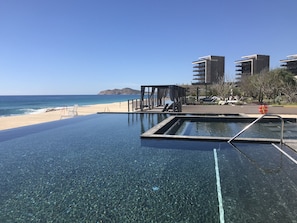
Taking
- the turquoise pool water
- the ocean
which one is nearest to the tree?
the turquoise pool water

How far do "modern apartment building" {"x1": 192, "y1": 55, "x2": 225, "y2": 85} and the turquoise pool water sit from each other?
2817 inches

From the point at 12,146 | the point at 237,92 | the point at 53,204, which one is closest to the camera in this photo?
the point at 53,204

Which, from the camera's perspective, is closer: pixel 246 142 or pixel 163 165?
pixel 163 165

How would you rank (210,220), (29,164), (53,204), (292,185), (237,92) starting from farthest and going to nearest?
(237,92), (29,164), (292,185), (53,204), (210,220)

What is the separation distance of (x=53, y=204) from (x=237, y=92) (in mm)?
36805

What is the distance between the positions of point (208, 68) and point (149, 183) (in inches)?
3016

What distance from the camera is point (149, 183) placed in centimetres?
354

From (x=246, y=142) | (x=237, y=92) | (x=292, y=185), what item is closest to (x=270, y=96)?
(x=237, y=92)

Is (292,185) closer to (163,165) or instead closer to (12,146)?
(163,165)

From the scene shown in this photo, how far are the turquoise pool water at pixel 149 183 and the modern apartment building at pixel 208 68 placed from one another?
7156 centimetres

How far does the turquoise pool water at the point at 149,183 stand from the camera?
268 cm

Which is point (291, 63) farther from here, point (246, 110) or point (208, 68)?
point (246, 110)

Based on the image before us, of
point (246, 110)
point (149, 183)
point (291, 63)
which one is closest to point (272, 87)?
point (246, 110)

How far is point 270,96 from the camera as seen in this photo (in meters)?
27.4
